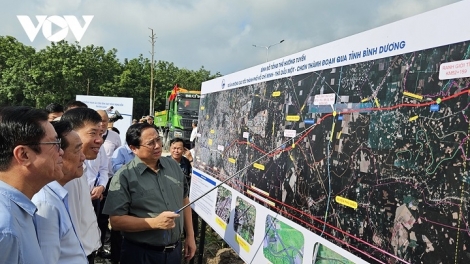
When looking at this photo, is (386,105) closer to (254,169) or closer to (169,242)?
(254,169)

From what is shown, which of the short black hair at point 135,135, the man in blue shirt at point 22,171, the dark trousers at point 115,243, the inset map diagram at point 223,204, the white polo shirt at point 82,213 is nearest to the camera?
the man in blue shirt at point 22,171

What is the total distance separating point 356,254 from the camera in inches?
73.8

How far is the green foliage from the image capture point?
31.3 m

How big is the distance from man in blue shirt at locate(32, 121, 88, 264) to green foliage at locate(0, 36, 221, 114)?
30582 mm

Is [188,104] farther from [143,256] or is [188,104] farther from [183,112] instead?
[143,256]

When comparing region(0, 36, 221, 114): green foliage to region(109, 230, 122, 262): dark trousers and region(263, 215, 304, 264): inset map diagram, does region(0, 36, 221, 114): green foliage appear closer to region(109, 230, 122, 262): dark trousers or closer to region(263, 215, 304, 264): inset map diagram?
region(109, 230, 122, 262): dark trousers

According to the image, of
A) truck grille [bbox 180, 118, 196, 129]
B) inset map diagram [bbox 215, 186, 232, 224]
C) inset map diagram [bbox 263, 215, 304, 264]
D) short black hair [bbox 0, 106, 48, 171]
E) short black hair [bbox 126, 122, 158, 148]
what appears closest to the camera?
short black hair [bbox 0, 106, 48, 171]

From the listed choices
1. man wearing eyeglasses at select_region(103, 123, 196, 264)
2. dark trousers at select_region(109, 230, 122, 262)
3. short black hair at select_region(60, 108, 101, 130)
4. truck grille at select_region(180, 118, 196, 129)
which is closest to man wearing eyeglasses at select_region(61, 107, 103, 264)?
short black hair at select_region(60, 108, 101, 130)

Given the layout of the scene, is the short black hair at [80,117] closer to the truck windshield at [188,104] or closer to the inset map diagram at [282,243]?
the inset map diagram at [282,243]

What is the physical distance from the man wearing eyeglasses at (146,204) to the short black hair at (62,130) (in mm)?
778

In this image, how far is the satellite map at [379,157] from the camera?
146 cm

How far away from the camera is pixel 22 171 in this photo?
1384mm

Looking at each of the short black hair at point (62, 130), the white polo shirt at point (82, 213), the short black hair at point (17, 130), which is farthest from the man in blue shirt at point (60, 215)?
the white polo shirt at point (82, 213)

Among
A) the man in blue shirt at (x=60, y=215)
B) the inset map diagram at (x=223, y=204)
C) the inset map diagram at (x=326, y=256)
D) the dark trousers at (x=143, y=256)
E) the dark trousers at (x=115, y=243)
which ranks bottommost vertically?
the dark trousers at (x=115, y=243)
